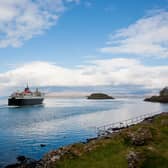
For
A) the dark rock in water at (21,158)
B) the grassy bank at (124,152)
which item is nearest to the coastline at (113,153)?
the grassy bank at (124,152)

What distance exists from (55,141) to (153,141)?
32.7 metres

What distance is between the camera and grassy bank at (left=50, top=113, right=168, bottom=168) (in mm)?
31906

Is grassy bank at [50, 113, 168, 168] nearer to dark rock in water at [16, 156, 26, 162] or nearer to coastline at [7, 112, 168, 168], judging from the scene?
coastline at [7, 112, 168, 168]

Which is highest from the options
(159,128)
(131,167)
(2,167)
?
(159,128)

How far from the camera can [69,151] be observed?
35938mm

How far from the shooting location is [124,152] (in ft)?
113

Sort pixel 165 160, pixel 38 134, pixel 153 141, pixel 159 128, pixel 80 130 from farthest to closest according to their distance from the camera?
1. pixel 80 130
2. pixel 38 134
3. pixel 159 128
4. pixel 153 141
5. pixel 165 160

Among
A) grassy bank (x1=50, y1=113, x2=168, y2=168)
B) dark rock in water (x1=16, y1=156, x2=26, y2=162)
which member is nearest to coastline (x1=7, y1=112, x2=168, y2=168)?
grassy bank (x1=50, y1=113, x2=168, y2=168)

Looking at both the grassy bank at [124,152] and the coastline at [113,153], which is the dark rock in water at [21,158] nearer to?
the coastline at [113,153]

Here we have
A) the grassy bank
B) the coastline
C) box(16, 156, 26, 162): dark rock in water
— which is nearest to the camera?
the grassy bank

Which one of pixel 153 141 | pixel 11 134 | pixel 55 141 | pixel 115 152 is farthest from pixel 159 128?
pixel 11 134

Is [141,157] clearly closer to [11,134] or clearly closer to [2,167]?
[2,167]

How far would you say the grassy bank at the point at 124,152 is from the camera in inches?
1256

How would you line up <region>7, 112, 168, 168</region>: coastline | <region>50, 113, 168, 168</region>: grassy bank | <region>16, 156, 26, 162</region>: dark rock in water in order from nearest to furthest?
<region>50, 113, 168, 168</region>: grassy bank < <region>7, 112, 168, 168</region>: coastline < <region>16, 156, 26, 162</region>: dark rock in water
